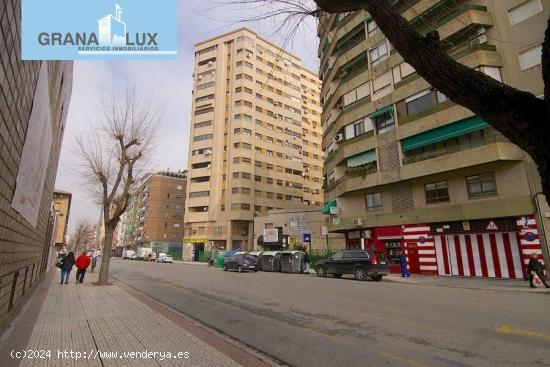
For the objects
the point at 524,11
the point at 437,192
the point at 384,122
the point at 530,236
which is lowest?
the point at 530,236

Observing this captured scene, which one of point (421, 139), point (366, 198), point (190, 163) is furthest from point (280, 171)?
point (421, 139)

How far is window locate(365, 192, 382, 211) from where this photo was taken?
25719mm

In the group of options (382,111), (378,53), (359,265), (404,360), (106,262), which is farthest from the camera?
(378,53)

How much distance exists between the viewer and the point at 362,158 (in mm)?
26828

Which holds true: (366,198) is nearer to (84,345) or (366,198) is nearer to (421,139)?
(421,139)

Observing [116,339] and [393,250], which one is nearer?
[116,339]

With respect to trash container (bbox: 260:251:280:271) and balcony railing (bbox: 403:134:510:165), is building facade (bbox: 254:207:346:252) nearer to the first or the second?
trash container (bbox: 260:251:280:271)

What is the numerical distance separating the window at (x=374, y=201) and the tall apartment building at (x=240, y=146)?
30.8 meters

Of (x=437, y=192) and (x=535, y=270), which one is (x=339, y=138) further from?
(x=535, y=270)

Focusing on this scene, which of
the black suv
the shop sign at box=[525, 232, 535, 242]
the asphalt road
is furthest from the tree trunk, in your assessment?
the shop sign at box=[525, 232, 535, 242]

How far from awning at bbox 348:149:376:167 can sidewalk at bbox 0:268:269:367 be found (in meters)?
20.7

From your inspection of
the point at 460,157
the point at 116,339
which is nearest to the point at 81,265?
the point at 116,339

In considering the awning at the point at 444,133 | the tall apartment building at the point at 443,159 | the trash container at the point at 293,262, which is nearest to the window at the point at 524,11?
the tall apartment building at the point at 443,159

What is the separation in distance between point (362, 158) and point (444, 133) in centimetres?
699
